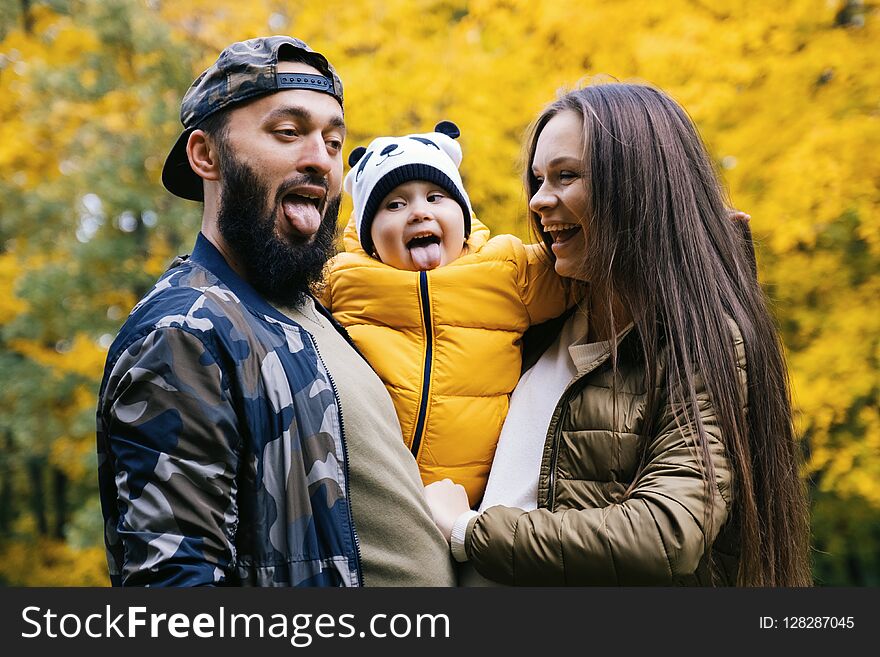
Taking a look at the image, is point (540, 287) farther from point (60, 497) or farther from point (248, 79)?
point (60, 497)

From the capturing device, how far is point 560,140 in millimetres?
2555

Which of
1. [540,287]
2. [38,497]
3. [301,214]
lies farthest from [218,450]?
[38,497]

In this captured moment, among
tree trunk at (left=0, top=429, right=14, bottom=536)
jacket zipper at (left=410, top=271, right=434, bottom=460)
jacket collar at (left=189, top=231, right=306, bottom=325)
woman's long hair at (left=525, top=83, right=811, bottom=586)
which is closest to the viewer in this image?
jacket collar at (left=189, top=231, right=306, bottom=325)

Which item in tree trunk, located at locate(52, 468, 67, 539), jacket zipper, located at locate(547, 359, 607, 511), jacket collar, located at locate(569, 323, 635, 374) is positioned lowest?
jacket zipper, located at locate(547, 359, 607, 511)

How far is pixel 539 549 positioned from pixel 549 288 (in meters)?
0.86

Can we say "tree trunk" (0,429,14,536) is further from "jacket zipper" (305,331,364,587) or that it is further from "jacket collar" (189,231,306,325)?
"jacket zipper" (305,331,364,587)

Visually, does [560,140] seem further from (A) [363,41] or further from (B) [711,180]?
(A) [363,41]

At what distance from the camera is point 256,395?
6.28 feet

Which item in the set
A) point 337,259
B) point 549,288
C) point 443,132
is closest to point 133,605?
point 337,259

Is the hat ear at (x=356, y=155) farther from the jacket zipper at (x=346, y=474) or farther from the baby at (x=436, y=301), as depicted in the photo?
the jacket zipper at (x=346, y=474)

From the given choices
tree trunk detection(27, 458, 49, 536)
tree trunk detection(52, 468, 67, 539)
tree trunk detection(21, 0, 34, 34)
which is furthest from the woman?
A: tree trunk detection(27, 458, 49, 536)

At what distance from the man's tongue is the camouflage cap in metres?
0.28

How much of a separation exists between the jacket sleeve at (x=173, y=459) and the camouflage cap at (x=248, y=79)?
0.69 meters

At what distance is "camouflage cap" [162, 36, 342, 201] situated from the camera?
2184mm
